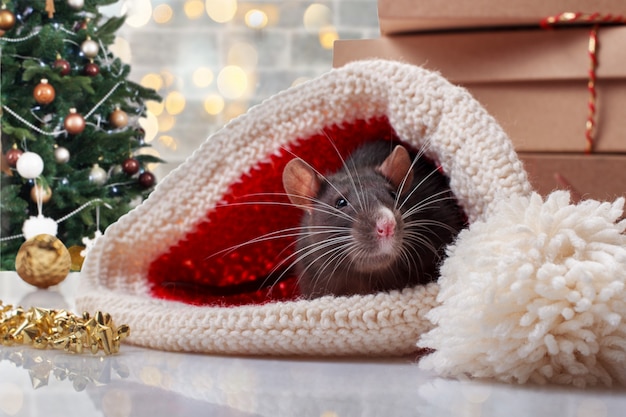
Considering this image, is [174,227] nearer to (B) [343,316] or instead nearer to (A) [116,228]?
(A) [116,228]

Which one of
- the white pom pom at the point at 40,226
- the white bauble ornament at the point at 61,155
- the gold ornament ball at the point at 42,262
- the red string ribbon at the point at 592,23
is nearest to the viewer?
the gold ornament ball at the point at 42,262

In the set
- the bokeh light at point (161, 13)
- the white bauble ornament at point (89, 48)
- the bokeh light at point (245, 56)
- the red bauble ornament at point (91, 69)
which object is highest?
the bokeh light at point (161, 13)

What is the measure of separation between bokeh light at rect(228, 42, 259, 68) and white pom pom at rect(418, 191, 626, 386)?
2159 millimetres

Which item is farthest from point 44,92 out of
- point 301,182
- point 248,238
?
point 301,182

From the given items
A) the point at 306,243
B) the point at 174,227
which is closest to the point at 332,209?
the point at 306,243

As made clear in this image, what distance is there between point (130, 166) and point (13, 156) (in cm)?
33

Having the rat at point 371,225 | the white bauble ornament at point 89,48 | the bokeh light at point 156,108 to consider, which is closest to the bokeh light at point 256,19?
the bokeh light at point 156,108

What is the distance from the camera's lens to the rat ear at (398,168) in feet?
2.39

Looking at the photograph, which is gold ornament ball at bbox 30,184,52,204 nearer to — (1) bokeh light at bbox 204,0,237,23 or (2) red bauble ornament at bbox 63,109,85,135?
(2) red bauble ornament at bbox 63,109,85,135

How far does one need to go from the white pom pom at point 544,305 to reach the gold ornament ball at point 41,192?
163 centimetres

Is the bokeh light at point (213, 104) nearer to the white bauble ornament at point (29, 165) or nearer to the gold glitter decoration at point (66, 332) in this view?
the white bauble ornament at point (29, 165)

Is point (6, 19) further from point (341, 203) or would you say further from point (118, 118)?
point (341, 203)

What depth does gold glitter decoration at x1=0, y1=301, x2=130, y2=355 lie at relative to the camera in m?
0.65

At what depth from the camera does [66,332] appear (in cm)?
66
